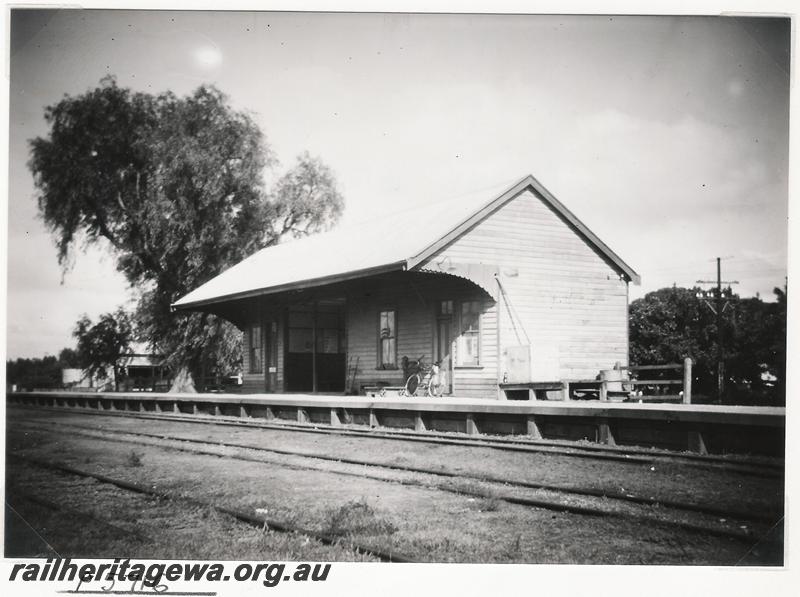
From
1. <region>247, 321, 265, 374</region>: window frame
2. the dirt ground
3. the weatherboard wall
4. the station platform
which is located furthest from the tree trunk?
the dirt ground

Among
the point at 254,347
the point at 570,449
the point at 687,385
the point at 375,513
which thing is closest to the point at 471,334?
the point at 687,385

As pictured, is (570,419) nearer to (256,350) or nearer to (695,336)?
(256,350)

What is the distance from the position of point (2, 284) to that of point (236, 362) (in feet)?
80.4

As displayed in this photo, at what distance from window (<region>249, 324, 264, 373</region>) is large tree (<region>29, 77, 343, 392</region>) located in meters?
3.34

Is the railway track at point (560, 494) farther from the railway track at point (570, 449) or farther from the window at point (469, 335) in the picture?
the window at point (469, 335)

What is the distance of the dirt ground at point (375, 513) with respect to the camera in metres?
5.84

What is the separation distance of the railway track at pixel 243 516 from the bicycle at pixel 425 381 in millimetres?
8307

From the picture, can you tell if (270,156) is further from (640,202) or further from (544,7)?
(544,7)

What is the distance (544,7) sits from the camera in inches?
298

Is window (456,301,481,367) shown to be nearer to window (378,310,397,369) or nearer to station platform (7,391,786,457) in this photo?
window (378,310,397,369)

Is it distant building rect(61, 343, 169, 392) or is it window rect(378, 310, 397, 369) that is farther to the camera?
distant building rect(61, 343, 169, 392)

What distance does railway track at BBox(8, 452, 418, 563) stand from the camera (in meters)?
5.81

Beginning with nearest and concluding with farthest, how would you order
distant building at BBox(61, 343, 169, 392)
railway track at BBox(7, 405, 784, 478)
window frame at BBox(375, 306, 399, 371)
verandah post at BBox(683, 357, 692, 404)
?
railway track at BBox(7, 405, 784, 478), verandah post at BBox(683, 357, 692, 404), window frame at BBox(375, 306, 399, 371), distant building at BBox(61, 343, 169, 392)

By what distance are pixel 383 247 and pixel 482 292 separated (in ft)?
8.12
